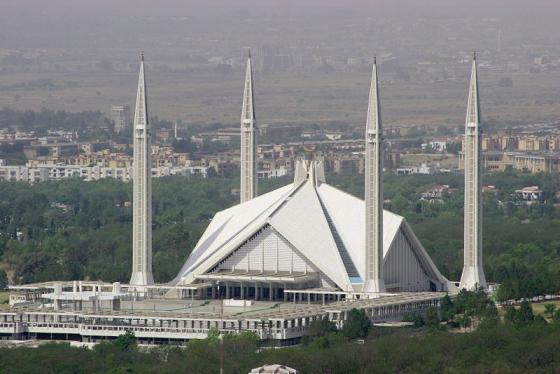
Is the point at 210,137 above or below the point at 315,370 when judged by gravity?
above

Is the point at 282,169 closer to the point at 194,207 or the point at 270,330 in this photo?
the point at 194,207

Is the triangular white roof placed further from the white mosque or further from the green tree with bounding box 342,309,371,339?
the green tree with bounding box 342,309,371,339

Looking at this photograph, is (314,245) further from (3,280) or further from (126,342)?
(3,280)

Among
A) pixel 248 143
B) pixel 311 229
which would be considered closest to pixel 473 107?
pixel 311 229

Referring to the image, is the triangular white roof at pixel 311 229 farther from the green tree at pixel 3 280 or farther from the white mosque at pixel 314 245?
the green tree at pixel 3 280

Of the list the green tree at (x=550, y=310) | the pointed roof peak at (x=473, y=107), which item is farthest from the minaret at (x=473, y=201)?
the green tree at (x=550, y=310)

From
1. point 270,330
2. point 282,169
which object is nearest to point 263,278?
point 270,330

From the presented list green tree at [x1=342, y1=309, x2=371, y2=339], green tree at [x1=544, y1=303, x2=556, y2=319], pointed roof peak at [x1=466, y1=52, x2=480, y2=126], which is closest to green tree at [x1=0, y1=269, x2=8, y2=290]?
pointed roof peak at [x1=466, y1=52, x2=480, y2=126]
